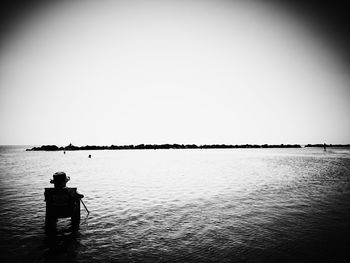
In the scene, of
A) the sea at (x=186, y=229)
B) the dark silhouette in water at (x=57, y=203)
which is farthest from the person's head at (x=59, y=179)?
the sea at (x=186, y=229)

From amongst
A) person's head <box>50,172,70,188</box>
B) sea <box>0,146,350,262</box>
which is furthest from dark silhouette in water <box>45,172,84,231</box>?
sea <box>0,146,350,262</box>

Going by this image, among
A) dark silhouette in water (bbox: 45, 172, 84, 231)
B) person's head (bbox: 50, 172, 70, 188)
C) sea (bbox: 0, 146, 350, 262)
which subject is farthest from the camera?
person's head (bbox: 50, 172, 70, 188)

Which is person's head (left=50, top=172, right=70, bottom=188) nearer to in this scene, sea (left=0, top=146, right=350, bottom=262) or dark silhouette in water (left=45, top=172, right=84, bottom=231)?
dark silhouette in water (left=45, top=172, right=84, bottom=231)

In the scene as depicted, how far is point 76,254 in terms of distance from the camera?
9359 mm

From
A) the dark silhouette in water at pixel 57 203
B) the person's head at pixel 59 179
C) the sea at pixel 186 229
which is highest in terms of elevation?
the person's head at pixel 59 179

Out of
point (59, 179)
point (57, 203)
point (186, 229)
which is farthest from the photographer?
point (186, 229)

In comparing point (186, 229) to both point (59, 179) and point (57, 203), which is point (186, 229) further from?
point (59, 179)

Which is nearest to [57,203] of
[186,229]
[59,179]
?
[59,179]

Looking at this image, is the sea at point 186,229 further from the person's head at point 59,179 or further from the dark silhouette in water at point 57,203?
the person's head at point 59,179

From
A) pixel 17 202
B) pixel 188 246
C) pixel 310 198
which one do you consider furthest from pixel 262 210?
pixel 17 202

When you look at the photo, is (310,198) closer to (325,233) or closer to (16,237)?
(325,233)

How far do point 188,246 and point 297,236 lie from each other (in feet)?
17.9

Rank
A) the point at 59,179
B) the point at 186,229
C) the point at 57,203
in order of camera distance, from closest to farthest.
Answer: the point at 57,203
the point at 59,179
the point at 186,229

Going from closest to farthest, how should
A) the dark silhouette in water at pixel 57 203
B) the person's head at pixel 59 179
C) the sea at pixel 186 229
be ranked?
the sea at pixel 186 229
the dark silhouette in water at pixel 57 203
the person's head at pixel 59 179
